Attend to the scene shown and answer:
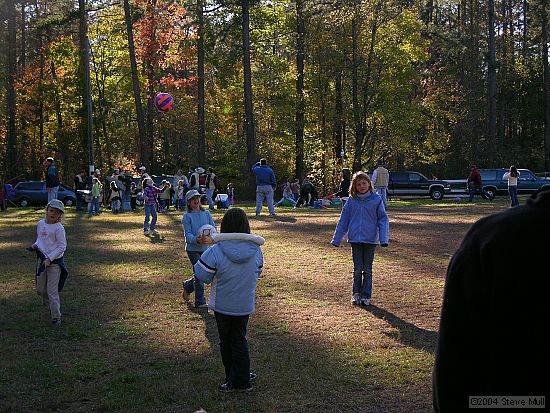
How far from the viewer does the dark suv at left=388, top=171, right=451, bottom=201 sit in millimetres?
43062

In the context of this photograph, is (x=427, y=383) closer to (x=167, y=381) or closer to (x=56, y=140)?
(x=167, y=381)

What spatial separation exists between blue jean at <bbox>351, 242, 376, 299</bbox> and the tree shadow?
56 cm

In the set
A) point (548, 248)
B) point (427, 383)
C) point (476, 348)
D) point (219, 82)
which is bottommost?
point (427, 383)

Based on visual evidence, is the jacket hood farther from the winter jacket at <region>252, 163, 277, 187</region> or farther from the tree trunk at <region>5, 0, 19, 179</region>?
the tree trunk at <region>5, 0, 19, 179</region>

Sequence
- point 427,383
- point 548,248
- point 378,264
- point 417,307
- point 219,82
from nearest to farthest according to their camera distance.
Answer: point 548,248 → point 427,383 → point 417,307 → point 378,264 → point 219,82

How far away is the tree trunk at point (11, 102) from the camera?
160ft

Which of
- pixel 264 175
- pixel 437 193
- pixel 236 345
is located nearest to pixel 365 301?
pixel 236 345

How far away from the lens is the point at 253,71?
170 ft

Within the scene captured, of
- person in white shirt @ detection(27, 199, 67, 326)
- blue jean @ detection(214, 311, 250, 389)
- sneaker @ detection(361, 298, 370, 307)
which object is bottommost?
sneaker @ detection(361, 298, 370, 307)

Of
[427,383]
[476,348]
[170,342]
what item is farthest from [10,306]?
[476,348]

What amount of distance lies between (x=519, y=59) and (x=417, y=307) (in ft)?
176

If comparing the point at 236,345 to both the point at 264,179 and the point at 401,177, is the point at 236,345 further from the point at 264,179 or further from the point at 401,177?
the point at 401,177

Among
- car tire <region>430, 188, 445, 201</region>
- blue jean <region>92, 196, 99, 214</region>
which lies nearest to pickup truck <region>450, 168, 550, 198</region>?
car tire <region>430, 188, 445, 201</region>

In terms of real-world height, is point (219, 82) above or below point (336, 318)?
above
